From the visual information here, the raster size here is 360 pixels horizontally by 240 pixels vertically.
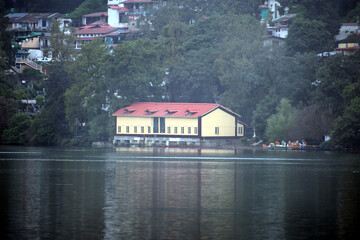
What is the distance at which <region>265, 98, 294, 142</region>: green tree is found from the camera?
78.7m

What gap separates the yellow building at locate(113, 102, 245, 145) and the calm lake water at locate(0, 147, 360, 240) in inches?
1176

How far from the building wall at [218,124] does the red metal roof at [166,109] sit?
82 centimetres

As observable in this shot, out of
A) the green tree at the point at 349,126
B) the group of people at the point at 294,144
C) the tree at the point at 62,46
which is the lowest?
the group of people at the point at 294,144

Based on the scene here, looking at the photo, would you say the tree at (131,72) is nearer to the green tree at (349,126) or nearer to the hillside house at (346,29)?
the green tree at (349,126)

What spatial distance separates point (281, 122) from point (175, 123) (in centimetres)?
1541

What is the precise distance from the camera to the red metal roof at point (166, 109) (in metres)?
87.7

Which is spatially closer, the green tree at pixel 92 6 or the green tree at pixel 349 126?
the green tree at pixel 349 126

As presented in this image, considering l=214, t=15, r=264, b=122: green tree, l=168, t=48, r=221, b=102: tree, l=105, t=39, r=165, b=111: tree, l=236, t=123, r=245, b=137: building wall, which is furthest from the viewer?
l=168, t=48, r=221, b=102: tree

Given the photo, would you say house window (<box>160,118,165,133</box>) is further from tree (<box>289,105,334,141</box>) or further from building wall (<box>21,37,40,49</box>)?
building wall (<box>21,37,40,49</box>)

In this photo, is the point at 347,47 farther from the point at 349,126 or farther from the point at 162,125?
the point at 349,126

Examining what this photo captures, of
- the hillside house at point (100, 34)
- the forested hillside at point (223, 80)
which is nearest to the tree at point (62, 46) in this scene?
the forested hillside at point (223, 80)

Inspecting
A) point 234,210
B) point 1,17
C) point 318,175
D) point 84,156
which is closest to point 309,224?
point 234,210

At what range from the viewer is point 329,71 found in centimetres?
7519

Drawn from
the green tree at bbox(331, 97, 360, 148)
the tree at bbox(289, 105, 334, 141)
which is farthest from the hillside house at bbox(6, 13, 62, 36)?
the green tree at bbox(331, 97, 360, 148)
